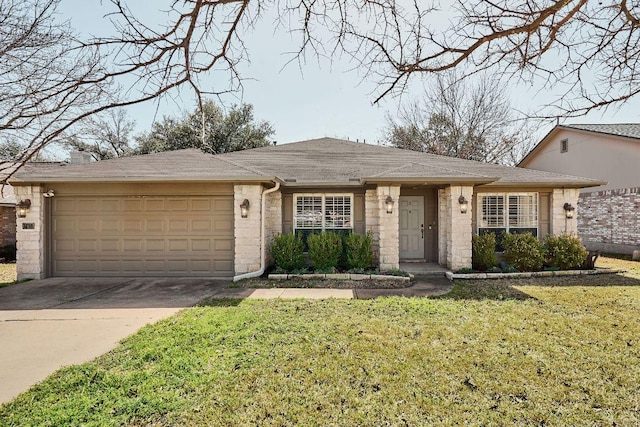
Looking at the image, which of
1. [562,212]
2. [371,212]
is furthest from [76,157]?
[562,212]

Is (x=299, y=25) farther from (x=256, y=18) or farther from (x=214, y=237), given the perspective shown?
(x=214, y=237)

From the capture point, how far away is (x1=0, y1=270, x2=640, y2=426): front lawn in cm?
259

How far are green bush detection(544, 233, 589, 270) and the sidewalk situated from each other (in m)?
3.45

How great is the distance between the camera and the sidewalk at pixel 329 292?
6.42 m

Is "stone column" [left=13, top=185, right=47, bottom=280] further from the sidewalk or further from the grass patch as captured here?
the sidewalk

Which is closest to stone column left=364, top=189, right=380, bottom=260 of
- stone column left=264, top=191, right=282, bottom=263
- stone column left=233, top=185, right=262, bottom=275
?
stone column left=264, top=191, right=282, bottom=263

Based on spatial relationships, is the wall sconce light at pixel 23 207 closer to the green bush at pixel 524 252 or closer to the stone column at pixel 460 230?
the stone column at pixel 460 230

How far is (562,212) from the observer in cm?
944

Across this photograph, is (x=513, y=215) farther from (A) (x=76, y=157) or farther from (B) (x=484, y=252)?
(A) (x=76, y=157)

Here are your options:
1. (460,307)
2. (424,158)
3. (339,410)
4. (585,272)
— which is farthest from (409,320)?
(424,158)

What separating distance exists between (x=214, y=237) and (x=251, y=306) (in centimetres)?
328

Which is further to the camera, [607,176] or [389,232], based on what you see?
[607,176]

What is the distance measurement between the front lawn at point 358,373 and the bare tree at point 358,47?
2.13 m

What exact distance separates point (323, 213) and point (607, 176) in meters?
12.3
